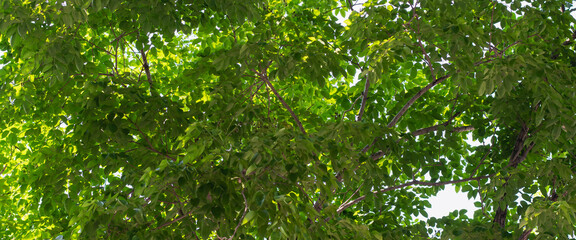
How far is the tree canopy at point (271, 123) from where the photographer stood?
3.08m

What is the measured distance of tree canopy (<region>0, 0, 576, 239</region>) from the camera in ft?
10.1

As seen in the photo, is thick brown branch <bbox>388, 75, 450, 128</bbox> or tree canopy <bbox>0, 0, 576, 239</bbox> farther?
thick brown branch <bbox>388, 75, 450, 128</bbox>

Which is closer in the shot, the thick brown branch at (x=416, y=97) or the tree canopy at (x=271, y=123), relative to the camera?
the tree canopy at (x=271, y=123)

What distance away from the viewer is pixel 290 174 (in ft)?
9.91

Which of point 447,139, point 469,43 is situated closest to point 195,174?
point 469,43

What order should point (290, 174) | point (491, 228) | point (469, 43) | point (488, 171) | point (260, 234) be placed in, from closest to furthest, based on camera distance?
point (260, 234), point (290, 174), point (469, 43), point (491, 228), point (488, 171)

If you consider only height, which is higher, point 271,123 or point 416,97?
point 416,97

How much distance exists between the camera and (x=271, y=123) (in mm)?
4359

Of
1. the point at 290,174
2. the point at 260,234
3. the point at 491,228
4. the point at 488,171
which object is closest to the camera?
the point at 260,234

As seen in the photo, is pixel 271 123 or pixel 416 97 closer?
pixel 271 123

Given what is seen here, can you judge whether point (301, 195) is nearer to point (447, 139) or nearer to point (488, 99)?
point (447, 139)

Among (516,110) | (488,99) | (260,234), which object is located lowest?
(260,234)

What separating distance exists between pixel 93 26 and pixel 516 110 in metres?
3.82

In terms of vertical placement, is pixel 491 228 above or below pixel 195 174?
above
